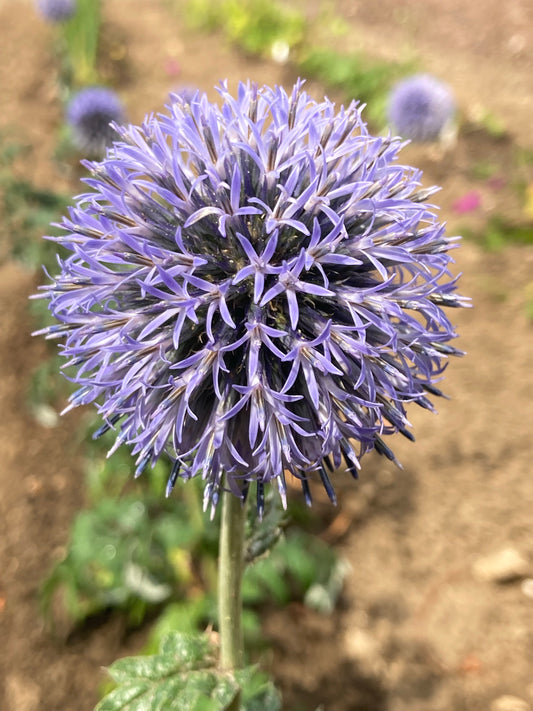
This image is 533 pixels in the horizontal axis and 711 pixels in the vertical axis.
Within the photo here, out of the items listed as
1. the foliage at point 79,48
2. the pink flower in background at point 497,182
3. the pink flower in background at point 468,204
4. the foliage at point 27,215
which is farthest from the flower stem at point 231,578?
the foliage at point 79,48

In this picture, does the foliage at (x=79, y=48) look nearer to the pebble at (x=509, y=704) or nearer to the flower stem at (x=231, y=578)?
the flower stem at (x=231, y=578)

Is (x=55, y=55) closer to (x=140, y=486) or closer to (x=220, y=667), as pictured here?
(x=140, y=486)

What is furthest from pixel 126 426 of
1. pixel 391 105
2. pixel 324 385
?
pixel 391 105

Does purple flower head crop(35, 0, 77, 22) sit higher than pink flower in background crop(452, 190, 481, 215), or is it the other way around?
purple flower head crop(35, 0, 77, 22)

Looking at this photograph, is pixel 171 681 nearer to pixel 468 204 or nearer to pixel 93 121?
pixel 93 121

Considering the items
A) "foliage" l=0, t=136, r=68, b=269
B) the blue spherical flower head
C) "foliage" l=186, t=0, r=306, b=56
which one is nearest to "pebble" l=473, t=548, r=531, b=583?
the blue spherical flower head

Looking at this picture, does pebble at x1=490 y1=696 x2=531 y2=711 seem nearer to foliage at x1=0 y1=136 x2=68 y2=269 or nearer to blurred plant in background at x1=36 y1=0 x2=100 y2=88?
foliage at x1=0 y1=136 x2=68 y2=269
